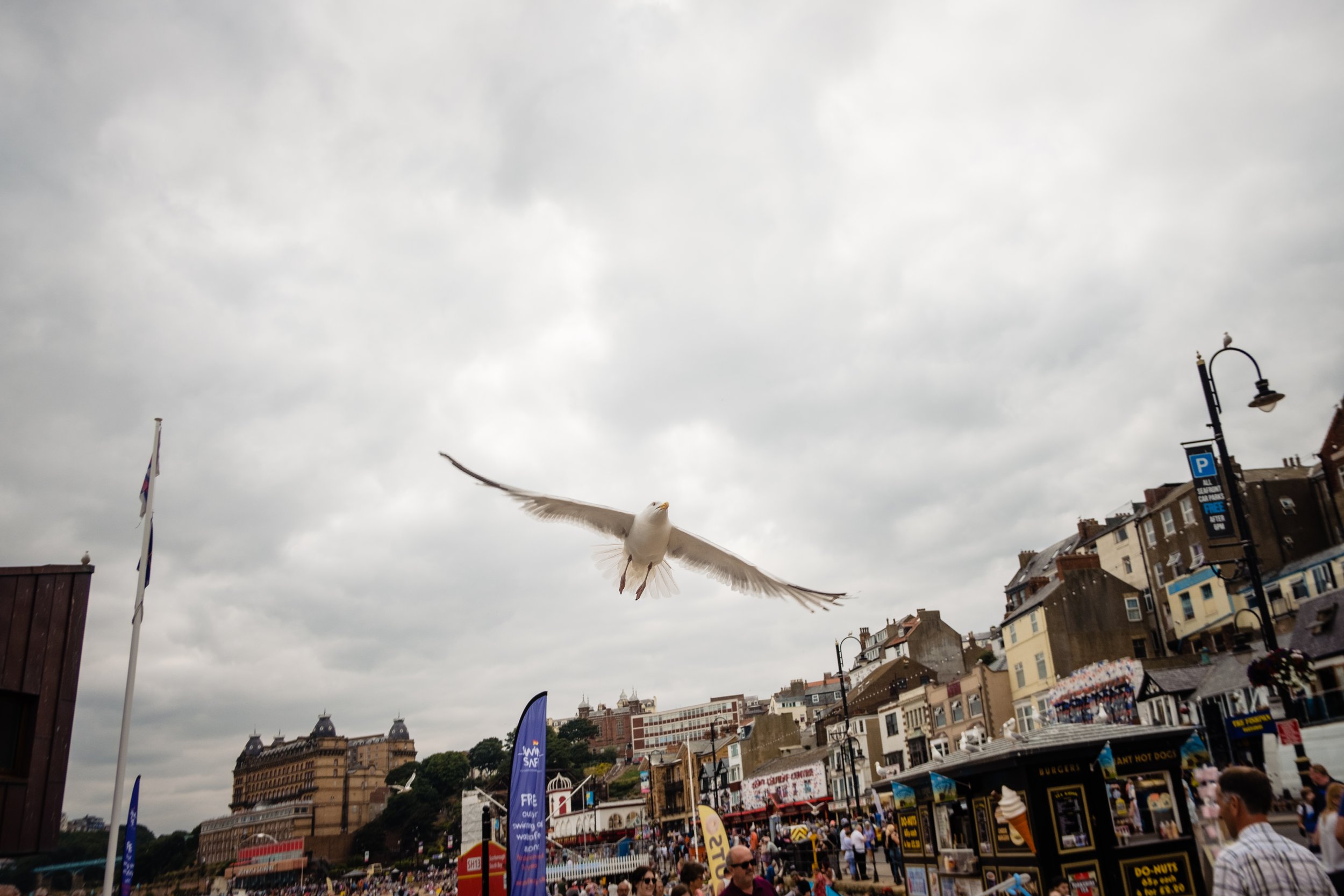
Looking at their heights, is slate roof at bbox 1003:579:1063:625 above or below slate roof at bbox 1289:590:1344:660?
above

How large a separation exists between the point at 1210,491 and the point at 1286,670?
5.66 metres

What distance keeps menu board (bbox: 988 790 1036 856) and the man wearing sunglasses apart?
678cm

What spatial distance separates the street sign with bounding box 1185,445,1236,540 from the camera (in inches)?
560

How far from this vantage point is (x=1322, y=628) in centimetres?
2447

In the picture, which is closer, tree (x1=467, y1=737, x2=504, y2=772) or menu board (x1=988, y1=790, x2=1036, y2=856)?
menu board (x1=988, y1=790, x2=1036, y2=856)

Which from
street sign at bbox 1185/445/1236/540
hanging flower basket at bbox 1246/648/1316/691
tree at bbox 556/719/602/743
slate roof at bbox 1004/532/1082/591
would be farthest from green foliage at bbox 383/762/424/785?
hanging flower basket at bbox 1246/648/1316/691

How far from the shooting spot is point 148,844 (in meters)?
115

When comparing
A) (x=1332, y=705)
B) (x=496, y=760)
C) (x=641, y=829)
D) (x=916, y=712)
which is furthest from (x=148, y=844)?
(x=1332, y=705)

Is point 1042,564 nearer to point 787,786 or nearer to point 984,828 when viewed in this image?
point 787,786

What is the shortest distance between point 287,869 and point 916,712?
315 ft

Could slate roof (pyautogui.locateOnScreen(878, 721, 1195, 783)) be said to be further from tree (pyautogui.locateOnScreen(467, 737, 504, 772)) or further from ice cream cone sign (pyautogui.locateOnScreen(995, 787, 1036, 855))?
tree (pyautogui.locateOnScreen(467, 737, 504, 772))

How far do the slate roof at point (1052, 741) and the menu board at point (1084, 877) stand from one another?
1362 millimetres

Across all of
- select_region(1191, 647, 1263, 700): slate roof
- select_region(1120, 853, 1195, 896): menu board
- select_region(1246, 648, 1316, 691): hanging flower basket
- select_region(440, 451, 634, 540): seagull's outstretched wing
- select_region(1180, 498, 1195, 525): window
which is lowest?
select_region(1120, 853, 1195, 896): menu board

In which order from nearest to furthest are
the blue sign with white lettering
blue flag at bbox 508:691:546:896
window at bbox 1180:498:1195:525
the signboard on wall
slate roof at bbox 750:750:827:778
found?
blue flag at bbox 508:691:546:896
the blue sign with white lettering
window at bbox 1180:498:1195:525
the signboard on wall
slate roof at bbox 750:750:827:778
